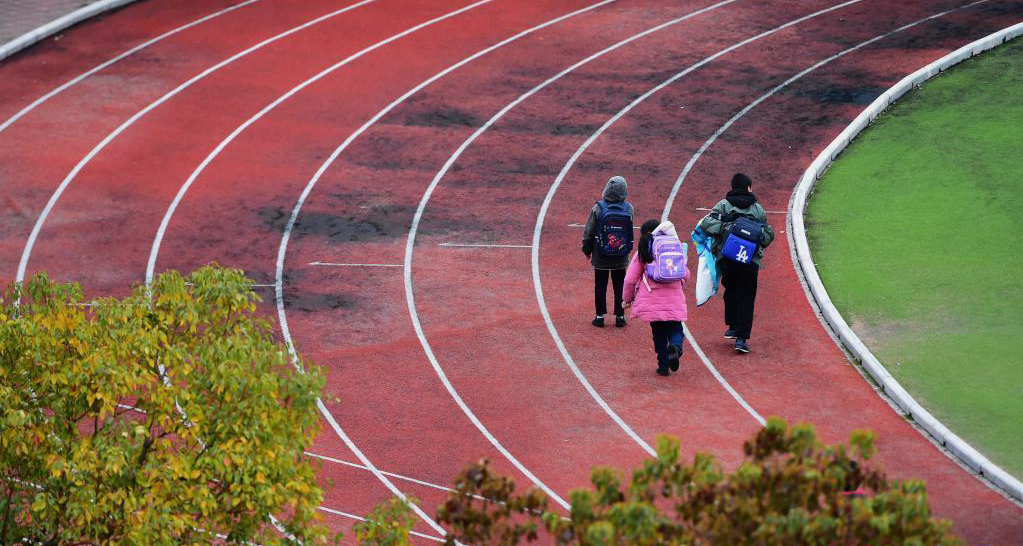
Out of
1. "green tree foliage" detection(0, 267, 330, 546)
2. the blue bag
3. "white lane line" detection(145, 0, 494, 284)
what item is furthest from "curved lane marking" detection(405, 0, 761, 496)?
"green tree foliage" detection(0, 267, 330, 546)

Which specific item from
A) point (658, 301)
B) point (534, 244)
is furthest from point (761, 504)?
point (534, 244)

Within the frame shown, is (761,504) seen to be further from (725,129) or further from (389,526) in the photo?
(725,129)

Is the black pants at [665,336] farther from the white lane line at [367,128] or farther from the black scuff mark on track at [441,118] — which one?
the black scuff mark on track at [441,118]

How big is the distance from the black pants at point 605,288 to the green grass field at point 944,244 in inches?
104

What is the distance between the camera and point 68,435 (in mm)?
9383

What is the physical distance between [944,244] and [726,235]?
13.9 feet

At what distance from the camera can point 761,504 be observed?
7.33m

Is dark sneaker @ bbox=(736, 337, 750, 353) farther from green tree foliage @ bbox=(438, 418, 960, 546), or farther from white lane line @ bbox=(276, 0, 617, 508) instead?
green tree foliage @ bbox=(438, 418, 960, 546)

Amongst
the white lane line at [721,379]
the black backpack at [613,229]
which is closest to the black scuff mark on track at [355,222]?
the black backpack at [613,229]

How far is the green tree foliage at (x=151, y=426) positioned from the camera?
29.2 feet

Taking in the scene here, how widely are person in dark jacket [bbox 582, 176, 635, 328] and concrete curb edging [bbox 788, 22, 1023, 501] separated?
7.95ft

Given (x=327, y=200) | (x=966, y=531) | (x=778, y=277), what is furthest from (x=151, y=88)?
(x=966, y=531)

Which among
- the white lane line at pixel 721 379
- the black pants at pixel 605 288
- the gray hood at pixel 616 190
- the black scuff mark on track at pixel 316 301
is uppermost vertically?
the gray hood at pixel 616 190

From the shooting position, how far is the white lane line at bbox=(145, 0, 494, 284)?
19109mm
